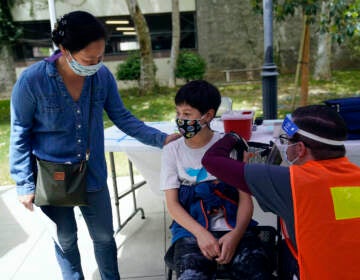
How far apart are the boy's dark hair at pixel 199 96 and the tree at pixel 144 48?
801cm

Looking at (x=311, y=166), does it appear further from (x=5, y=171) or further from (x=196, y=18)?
(x=196, y=18)

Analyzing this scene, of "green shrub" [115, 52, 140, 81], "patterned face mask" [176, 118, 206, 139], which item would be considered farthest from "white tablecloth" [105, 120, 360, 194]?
"green shrub" [115, 52, 140, 81]

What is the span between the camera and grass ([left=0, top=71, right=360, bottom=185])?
7.34 m

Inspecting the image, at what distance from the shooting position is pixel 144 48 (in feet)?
32.0

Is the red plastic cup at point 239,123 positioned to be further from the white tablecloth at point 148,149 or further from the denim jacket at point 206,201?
the denim jacket at point 206,201

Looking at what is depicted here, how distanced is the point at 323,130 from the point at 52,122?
1209mm

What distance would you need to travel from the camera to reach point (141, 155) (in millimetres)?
2744

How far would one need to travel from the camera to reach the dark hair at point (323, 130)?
1298 millimetres

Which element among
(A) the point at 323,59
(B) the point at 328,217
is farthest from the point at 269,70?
(A) the point at 323,59

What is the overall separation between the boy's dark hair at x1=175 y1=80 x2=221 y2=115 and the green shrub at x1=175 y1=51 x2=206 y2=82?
9078mm

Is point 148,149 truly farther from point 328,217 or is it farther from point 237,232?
point 328,217

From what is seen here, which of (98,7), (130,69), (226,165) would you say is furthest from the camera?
(98,7)

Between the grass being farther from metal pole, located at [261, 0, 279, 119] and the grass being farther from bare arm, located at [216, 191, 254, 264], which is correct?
bare arm, located at [216, 191, 254, 264]

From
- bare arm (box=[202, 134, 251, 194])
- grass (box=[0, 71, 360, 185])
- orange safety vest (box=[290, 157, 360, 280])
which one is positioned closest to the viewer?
orange safety vest (box=[290, 157, 360, 280])
